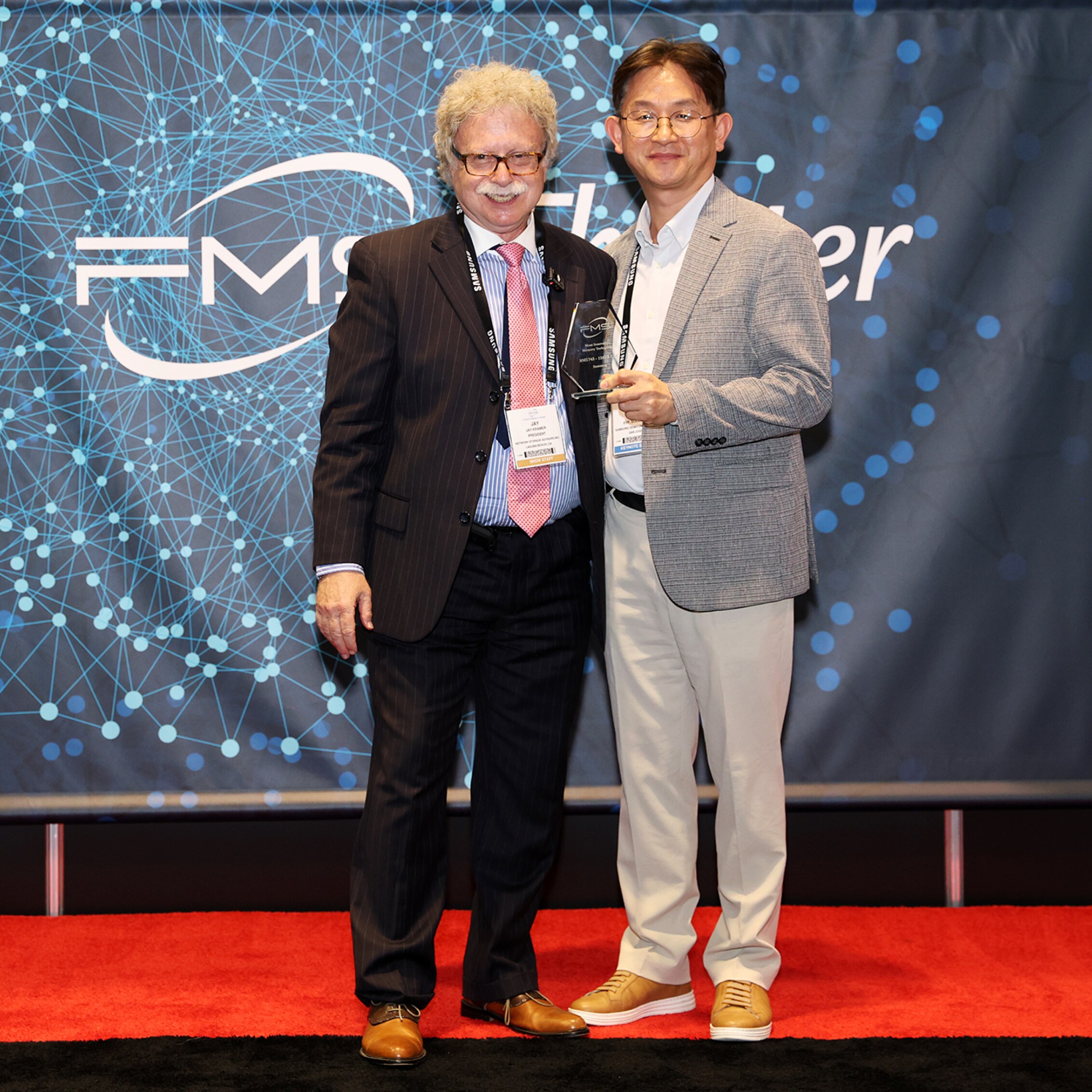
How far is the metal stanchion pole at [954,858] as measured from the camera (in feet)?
10.6

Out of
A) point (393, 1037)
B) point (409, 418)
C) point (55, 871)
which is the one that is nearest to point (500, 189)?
point (409, 418)

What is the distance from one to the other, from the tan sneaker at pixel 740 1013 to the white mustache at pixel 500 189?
170 centimetres

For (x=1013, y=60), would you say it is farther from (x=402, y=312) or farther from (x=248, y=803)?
(x=248, y=803)

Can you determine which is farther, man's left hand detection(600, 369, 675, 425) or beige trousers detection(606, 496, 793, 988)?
beige trousers detection(606, 496, 793, 988)

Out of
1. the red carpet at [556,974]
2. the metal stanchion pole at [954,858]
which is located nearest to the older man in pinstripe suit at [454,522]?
the red carpet at [556,974]

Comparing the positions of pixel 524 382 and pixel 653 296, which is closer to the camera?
pixel 524 382

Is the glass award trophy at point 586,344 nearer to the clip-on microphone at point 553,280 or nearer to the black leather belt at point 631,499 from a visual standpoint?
the clip-on microphone at point 553,280

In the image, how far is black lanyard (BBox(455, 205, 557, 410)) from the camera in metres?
2.21

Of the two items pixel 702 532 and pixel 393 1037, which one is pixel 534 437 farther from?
pixel 393 1037

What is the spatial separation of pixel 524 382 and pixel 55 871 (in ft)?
6.79

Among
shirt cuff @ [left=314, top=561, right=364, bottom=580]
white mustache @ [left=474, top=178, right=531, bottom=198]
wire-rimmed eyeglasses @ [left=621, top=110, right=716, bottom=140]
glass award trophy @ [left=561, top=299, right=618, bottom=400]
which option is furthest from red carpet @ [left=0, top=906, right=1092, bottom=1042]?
wire-rimmed eyeglasses @ [left=621, top=110, right=716, bottom=140]

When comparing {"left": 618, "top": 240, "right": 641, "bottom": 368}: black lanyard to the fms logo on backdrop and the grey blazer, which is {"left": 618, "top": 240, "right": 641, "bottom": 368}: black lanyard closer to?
the grey blazer

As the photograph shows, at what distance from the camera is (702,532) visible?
7.47ft

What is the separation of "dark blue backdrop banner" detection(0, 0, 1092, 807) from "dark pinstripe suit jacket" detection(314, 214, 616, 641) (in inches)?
35.8
